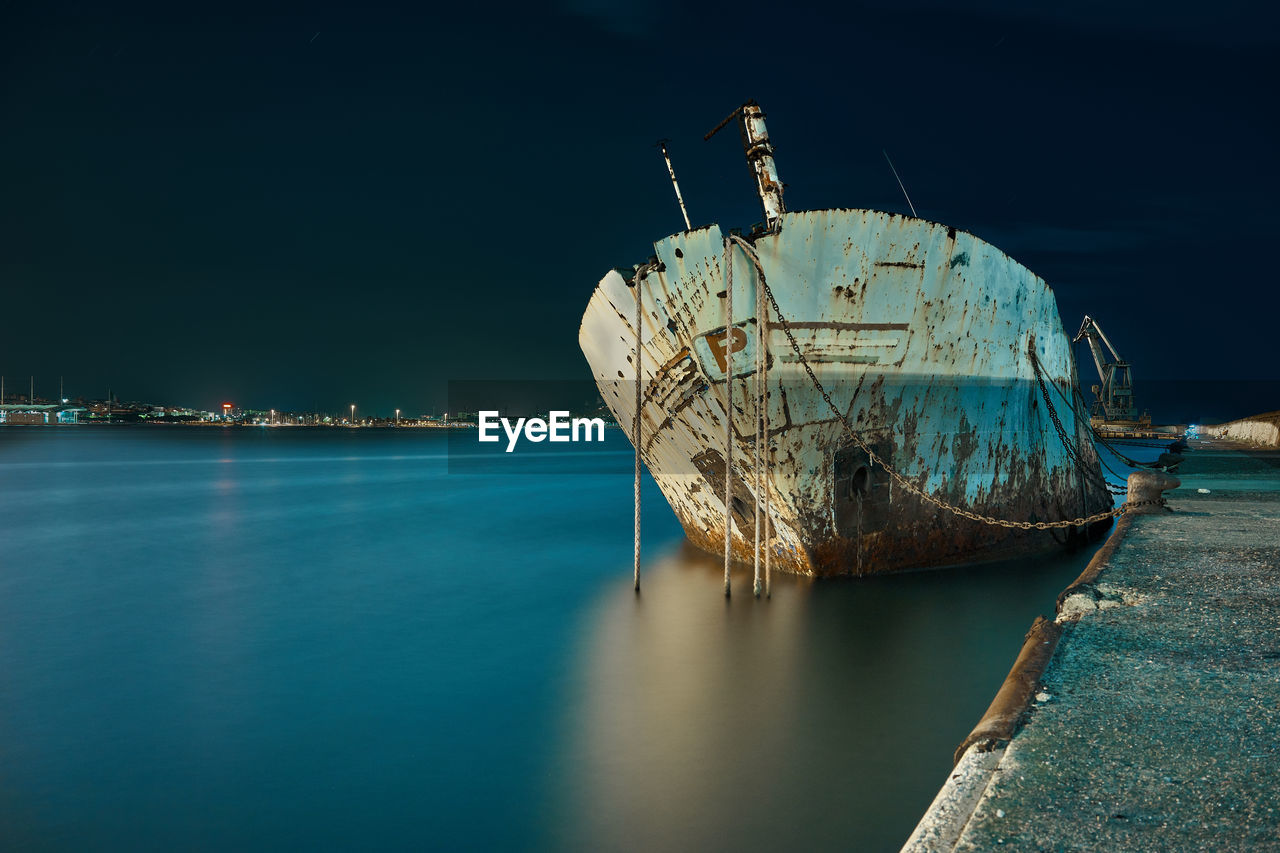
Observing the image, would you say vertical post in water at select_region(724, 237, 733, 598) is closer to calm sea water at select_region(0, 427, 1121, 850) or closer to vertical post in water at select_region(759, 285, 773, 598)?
vertical post in water at select_region(759, 285, 773, 598)

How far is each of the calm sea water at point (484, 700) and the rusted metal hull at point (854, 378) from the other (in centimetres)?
66

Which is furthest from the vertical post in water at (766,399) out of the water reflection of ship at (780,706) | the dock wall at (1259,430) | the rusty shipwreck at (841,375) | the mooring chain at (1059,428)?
the dock wall at (1259,430)

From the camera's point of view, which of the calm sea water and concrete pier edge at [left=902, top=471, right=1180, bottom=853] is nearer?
concrete pier edge at [left=902, top=471, right=1180, bottom=853]

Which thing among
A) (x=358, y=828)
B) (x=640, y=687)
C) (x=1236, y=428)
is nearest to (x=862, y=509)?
(x=640, y=687)

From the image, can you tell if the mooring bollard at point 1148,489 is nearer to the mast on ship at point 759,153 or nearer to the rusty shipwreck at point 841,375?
the rusty shipwreck at point 841,375

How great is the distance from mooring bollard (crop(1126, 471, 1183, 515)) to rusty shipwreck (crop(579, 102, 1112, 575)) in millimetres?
1101

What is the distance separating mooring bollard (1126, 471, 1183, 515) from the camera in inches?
318

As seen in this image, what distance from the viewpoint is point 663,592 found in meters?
8.89

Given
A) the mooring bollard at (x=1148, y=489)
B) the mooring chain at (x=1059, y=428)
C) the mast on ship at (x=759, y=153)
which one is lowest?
the mooring bollard at (x=1148, y=489)

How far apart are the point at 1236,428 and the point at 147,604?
38163 millimetres

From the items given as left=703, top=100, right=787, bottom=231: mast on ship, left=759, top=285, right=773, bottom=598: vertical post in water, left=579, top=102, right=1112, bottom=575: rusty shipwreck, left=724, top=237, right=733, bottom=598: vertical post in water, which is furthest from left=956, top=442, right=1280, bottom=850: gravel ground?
left=703, top=100, right=787, bottom=231: mast on ship

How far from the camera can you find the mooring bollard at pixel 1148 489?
8070 mm

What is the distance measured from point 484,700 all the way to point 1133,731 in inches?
162

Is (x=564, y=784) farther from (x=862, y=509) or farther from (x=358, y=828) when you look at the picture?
(x=862, y=509)
